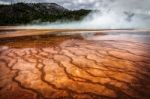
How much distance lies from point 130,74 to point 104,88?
0.67 meters

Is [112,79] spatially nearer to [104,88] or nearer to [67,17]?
[104,88]

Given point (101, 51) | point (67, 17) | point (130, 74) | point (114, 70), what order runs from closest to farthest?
point (130, 74) → point (114, 70) → point (101, 51) → point (67, 17)

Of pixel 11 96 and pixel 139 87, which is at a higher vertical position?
pixel 139 87

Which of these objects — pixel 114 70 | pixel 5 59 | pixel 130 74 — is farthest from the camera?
pixel 5 59

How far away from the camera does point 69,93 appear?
255 cm

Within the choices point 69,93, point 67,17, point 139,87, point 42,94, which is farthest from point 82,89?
point 67,17

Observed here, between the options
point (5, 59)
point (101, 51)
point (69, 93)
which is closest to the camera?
point (69, 93)

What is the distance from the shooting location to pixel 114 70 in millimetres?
3377

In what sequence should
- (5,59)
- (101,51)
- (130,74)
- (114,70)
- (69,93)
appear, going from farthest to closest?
(101,51) < (5,59) < (114,70) < (130,74) < (69,93)

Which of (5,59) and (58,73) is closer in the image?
(58,73)

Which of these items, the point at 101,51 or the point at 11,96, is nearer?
the point at 11,96

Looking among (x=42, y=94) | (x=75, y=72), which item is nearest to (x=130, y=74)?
(x=75, y=72)

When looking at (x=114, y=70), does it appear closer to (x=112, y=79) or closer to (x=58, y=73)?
(x=112, y=79)

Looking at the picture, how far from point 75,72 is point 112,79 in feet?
2.13
